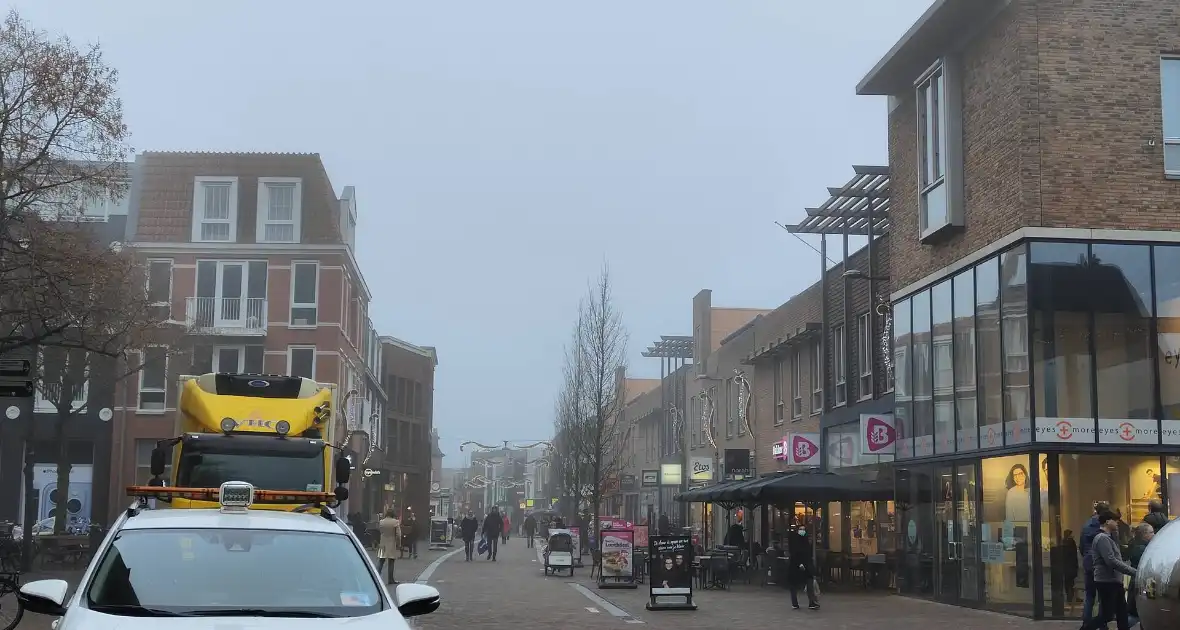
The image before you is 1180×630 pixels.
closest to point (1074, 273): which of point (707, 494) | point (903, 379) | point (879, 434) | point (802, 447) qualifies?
point (903, 379)

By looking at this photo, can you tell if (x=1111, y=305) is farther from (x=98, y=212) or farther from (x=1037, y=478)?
(x=98, y=212)

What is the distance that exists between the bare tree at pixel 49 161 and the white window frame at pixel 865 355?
1767 cm

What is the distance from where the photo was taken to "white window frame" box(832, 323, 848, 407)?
33062 mm

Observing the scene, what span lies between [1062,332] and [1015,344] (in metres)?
0.73

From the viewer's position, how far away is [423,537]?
245 ft

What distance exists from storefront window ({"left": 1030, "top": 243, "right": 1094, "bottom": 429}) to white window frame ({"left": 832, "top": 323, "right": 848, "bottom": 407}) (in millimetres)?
13033

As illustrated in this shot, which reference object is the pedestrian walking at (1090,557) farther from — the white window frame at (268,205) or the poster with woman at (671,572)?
the white window frame at (268,205)

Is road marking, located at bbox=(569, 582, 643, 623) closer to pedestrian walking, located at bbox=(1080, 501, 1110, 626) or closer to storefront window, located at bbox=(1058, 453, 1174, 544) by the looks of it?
pedestrian walking, located at bbox=(1080, 501, 1110, 626)

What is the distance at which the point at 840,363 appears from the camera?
111 feet

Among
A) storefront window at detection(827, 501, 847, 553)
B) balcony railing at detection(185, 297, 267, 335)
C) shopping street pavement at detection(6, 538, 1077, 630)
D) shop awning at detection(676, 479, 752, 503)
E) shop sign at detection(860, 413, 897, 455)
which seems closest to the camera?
shopping street pavement at detection(6, 538, 1077, 630)

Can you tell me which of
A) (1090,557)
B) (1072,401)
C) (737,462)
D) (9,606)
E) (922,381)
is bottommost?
(9,606)

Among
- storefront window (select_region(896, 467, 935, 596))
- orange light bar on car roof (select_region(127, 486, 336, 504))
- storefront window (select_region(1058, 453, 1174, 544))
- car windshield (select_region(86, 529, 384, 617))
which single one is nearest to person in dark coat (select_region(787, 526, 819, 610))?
storefront window (select_region(896, 467, 935, 596))

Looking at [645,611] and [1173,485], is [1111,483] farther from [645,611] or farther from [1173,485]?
[645,611]

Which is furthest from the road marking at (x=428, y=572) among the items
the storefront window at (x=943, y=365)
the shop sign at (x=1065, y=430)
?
the shop sign at (x=1065, y=430)
